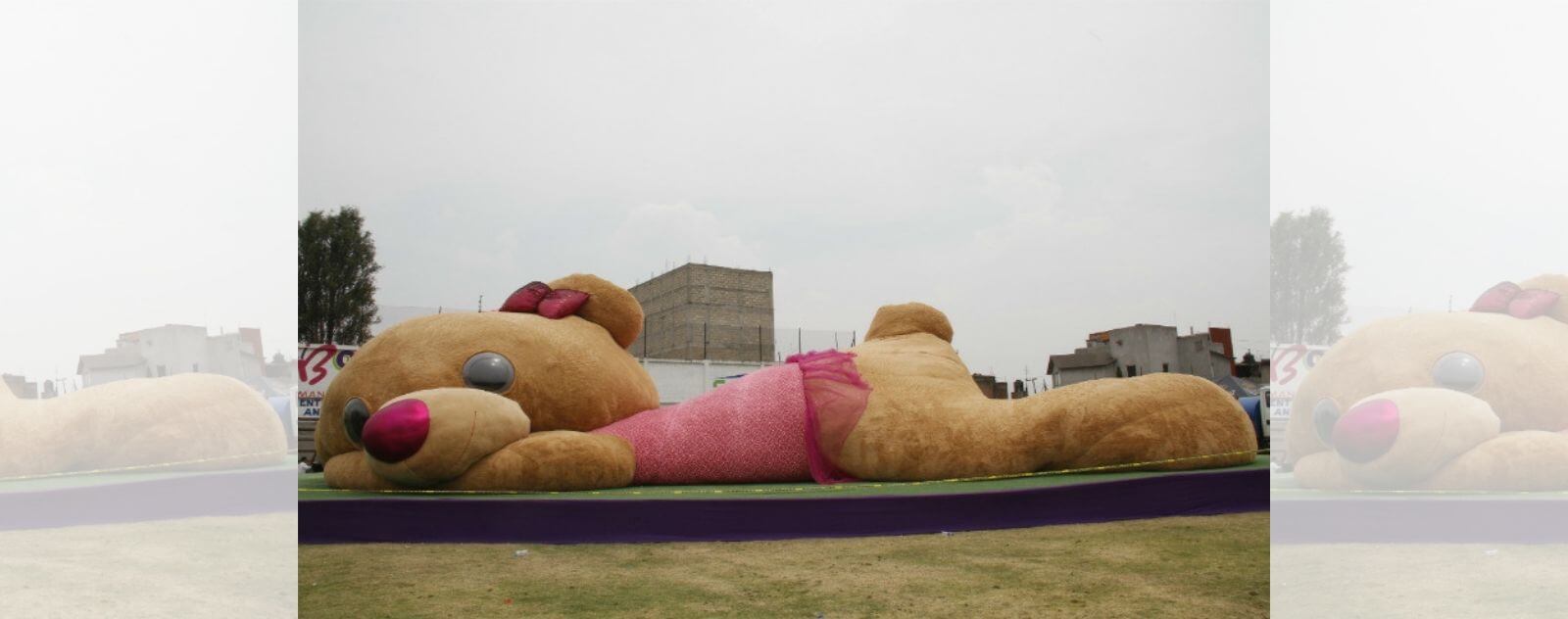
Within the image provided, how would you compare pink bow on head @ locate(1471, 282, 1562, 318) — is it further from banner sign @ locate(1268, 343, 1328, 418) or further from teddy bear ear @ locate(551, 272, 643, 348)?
teddy bear ear @ locate(551, 272, 643, 348)

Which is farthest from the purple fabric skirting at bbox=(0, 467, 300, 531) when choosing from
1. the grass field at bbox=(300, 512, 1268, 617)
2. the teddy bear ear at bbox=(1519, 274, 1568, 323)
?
the teddy bear ear at bbox=(1519, 274, 1568, 323)

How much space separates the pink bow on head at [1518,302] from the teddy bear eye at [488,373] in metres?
3.08

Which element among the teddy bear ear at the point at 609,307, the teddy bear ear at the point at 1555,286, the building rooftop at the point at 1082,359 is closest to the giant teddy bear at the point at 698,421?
the teddy bear ear at the point at 609,307

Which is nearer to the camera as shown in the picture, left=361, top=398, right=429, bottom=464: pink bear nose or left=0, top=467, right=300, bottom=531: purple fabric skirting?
left=0, top=467, right=300, bottom=531: purple fabric skirting

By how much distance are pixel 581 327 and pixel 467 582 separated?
5.77 feet

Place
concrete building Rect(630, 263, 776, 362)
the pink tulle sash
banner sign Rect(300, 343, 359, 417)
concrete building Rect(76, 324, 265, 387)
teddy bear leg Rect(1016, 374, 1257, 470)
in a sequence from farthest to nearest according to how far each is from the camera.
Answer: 1. concrete building Rect(630, 263, 776, 362)
2. banner sign Rect(300, 343, 359, 417)
3. the pink tulle sash
4. teddy bear leg Rect(1016, 374, 1257, 470)
5. concrete building Rect(76, 324, 265, 387)

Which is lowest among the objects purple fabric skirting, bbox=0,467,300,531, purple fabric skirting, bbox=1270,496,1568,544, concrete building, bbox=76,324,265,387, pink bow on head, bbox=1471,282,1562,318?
purple fabric skirting, bbox=0,467,300,531

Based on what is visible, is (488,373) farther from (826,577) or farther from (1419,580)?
(1419,580)

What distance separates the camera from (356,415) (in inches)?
130

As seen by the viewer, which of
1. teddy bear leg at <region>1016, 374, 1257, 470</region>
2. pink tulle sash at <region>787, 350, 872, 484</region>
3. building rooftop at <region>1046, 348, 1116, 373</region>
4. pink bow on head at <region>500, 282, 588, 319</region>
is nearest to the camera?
teddy bear leg at <region>1016, 374, 1257, 470</region>

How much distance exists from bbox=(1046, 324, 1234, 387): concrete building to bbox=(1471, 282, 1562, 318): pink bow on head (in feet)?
9.12

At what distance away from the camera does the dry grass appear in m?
1.29

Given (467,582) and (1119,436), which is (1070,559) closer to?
(1119,436)

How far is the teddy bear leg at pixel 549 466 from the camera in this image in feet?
9.73
